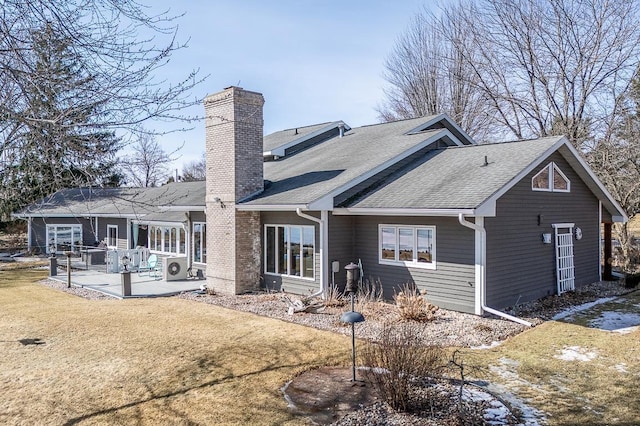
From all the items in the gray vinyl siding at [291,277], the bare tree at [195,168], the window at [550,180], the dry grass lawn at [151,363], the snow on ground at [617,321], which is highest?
the bare tree at [195,168]

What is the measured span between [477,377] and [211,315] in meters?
6.55

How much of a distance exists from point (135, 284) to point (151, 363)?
883 centimetres

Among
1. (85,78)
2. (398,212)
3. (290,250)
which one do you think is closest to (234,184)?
(290,250)

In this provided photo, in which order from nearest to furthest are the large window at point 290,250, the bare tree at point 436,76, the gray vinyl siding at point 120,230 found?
the large window at point 290,250, the gray vinyl siding at point 120,230, the bare tree at point 436,76

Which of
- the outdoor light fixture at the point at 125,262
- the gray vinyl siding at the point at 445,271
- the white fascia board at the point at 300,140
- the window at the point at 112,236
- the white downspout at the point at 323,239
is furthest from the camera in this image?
the window at the point at 112,236

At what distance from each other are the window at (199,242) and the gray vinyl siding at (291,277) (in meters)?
3.28

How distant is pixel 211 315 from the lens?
36.8 feet

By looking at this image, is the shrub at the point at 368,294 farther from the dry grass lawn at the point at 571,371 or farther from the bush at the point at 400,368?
the bush at the point at 400,368

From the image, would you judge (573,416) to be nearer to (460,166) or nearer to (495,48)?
(460,166)

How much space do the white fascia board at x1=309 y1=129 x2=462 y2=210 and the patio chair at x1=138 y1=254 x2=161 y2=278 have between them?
8660mm

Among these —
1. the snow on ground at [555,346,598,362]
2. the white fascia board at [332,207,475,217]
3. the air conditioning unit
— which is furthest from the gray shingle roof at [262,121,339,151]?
the snow on ground at [555,346,598,362]

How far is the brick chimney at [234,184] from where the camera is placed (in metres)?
13.6

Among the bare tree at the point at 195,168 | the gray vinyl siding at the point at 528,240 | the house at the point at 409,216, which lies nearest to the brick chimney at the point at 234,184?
the house at the point at 409,216

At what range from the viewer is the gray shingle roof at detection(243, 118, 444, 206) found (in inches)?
510
